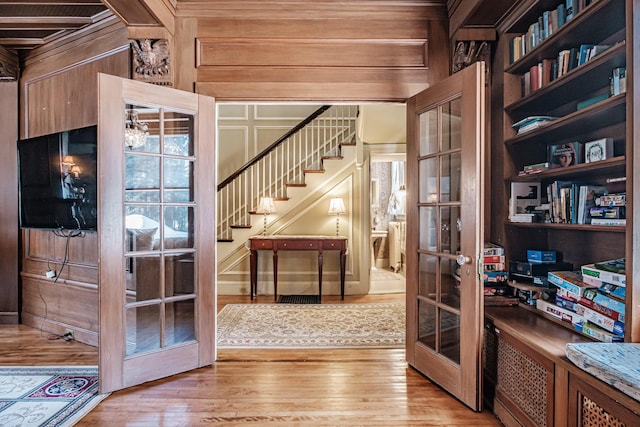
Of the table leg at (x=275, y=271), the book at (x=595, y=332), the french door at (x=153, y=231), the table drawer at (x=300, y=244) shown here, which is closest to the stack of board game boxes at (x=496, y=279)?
the book at (x=595, y=332)

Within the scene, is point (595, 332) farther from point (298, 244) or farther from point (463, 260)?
point (298, 244)

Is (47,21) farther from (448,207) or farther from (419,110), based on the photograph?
(448,207)

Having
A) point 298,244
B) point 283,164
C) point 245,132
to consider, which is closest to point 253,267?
point 298,244

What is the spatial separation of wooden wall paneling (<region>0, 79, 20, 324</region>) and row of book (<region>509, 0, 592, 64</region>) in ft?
15.9

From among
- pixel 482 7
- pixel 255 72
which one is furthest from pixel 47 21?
pixel 482 7

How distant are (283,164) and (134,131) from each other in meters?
3.15

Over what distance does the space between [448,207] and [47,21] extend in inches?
152

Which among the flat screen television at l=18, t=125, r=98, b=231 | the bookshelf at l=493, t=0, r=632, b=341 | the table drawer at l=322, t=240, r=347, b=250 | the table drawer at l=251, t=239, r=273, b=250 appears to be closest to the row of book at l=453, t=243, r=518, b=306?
the bookshelf at l=493, t=0, r=632, b=341

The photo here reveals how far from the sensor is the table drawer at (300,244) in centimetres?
460

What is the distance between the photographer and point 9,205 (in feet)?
12.1

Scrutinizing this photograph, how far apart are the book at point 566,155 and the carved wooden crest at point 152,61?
2763 mm

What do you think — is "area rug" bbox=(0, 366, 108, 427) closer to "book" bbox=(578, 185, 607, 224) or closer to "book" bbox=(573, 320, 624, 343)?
"book" bbox=(573, 320, 624, 343)

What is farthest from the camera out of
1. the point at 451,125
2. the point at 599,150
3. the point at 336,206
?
the point at 336,206

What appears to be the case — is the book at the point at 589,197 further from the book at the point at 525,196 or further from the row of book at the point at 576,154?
the book at the point at 525,196
